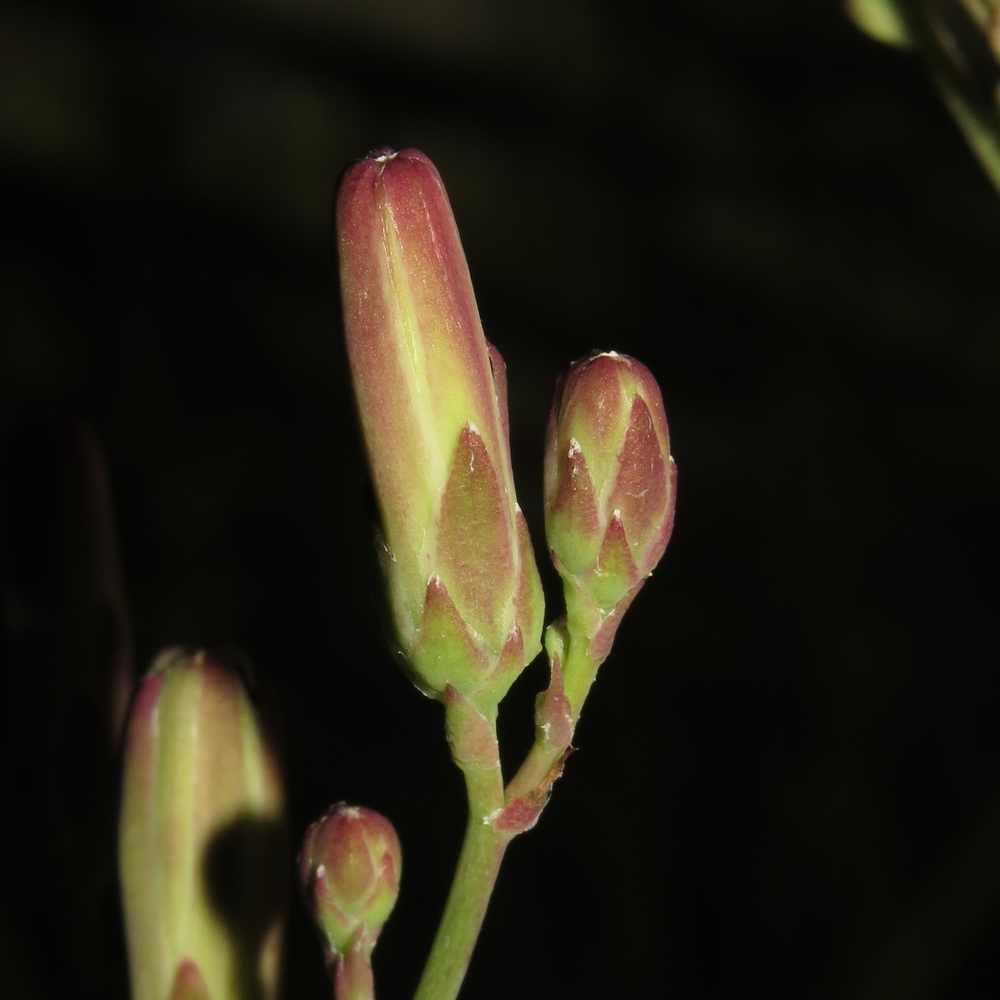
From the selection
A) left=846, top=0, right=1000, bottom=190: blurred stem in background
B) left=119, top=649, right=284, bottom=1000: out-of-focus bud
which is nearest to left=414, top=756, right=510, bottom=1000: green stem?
left=119, top=649, right=284, bottom=1000: out-of-focus bud

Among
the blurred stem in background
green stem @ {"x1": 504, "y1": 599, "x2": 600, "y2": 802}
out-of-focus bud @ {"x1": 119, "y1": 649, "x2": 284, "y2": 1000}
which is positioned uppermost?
the blurred stem in background

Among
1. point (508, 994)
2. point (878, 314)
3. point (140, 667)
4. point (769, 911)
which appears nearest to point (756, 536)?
point (878, 314)

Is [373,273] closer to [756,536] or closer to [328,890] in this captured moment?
[328,890]

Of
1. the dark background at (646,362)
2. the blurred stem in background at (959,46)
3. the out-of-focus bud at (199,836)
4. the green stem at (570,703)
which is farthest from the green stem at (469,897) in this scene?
the dark background at (646,362)

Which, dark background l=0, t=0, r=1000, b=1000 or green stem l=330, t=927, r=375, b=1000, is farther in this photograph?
dark background l=0, t=0, r=1000, b=1000

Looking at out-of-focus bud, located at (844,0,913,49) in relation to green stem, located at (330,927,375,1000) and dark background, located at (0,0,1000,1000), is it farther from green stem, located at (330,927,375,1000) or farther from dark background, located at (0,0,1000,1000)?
dark background, located at (0,0,1000,1000)

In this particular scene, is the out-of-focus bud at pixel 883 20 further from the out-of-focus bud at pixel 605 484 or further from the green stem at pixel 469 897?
the green stem at pixel 469 897
